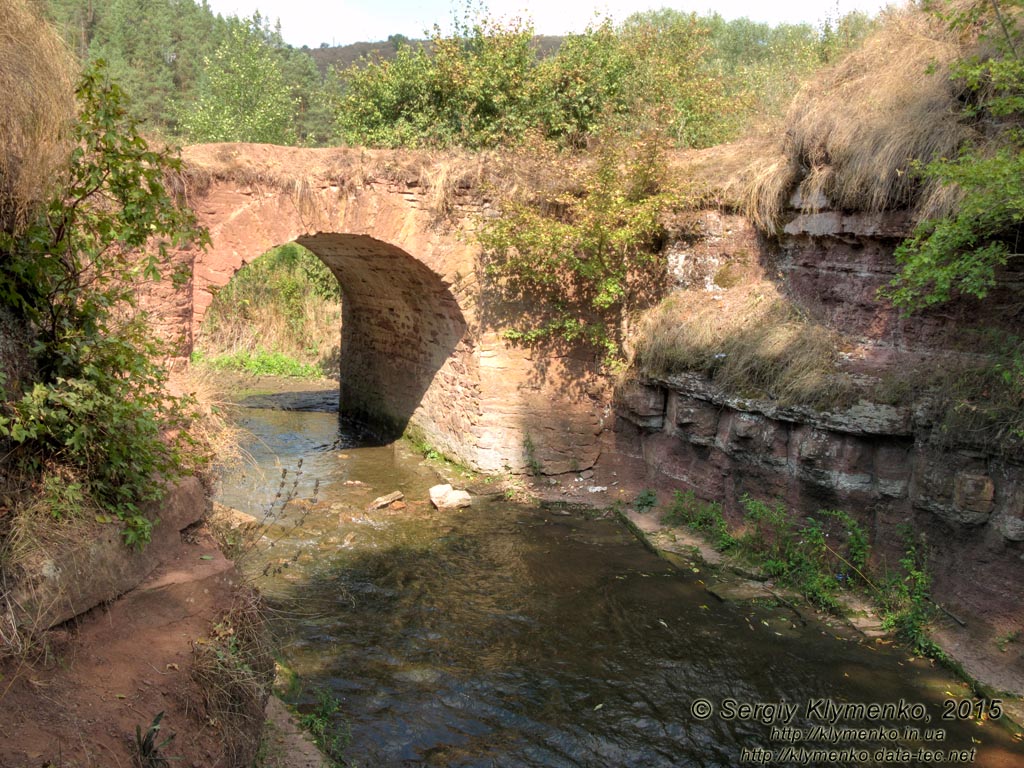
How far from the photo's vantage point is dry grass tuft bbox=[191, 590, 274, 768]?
311 centimetres

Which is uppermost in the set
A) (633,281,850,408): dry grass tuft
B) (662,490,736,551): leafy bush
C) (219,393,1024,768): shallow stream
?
(633,281,850,408): dry grass tuft

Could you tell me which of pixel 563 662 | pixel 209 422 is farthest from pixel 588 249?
pixel 563 662

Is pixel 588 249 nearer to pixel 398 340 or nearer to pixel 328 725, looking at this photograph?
pixel 398 340

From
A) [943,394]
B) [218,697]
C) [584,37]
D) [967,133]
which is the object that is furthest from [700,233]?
[218,697]

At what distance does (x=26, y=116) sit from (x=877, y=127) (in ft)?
21.3

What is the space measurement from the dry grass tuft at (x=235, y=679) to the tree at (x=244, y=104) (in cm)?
1679

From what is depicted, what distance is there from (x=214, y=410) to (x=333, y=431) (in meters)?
6.49

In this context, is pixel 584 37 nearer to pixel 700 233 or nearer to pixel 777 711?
pixel 700 233

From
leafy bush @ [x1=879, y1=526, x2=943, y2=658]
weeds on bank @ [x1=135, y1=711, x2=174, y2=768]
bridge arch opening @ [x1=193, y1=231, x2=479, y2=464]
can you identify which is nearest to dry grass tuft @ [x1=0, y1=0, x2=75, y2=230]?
weeds on bank @ [x1=135, y1=711, x2=174, y2=768]

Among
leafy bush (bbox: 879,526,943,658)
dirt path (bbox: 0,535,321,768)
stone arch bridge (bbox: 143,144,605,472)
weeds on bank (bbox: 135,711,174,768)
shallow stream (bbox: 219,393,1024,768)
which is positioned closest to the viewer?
dirt path (bbox: 0,535,321,768)

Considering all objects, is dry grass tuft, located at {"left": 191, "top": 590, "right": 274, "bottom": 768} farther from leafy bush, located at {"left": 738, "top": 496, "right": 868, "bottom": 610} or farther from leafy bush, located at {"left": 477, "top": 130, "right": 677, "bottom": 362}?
leafy bush, located at {"left": 477, "top": 130, "right": 677, "bottom": 362}

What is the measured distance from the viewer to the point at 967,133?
628 centimetres

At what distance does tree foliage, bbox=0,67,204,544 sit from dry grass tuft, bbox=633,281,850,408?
5.35 metres

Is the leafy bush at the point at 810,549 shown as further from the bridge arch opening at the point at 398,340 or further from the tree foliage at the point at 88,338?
the tree foliage at the point at 88,338
